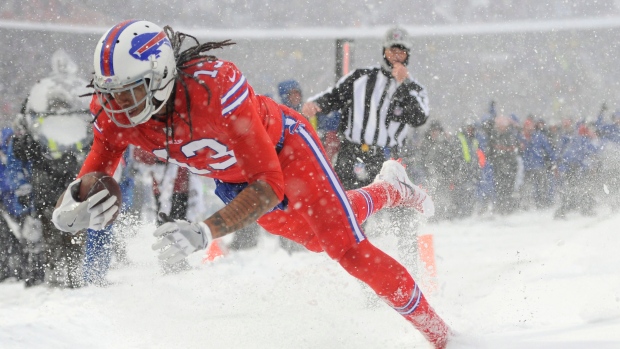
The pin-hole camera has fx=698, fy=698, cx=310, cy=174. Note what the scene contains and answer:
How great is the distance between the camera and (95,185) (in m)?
2.81

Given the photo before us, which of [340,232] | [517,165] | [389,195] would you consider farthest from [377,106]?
[517,165]

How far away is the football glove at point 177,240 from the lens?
2330mm

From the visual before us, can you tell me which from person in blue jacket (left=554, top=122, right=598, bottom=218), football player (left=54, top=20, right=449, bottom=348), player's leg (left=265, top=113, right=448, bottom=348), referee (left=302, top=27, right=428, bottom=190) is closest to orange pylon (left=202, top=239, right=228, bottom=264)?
referee (left=302, top=27, right=428, bottom=190)

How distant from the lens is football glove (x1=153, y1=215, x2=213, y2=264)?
2.33 metres

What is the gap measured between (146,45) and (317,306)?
215cm

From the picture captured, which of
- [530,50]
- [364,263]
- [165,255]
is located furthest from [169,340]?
[530,50]

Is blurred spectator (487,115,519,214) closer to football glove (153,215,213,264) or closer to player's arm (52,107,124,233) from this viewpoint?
player's arm (52,107,124,233)

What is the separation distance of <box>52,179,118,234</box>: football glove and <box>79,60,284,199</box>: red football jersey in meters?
0.27

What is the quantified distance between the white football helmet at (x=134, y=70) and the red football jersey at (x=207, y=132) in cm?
12

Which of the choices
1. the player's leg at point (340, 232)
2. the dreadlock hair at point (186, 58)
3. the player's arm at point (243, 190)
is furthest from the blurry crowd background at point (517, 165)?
the player's arm at point (243, 190)

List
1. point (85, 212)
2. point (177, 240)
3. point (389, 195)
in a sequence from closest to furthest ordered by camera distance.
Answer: point (177, 240) → point (85, 212) → point (389, 195)

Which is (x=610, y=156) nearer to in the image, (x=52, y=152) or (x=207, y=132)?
(x=52, y=152)

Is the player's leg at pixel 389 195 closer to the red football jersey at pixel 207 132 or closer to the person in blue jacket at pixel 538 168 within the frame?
the red football jersey at pixel 207 132

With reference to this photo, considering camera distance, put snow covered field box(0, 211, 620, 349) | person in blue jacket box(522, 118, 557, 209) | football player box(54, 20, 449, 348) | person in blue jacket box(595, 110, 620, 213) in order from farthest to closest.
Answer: person in blue jacket box(522, 118, 557, 209) → person in blue jacket box(595, 110, 620, 213) → snow covered field box(0, 211, 620, 349) → football player box(54, 20, 449, 348)
